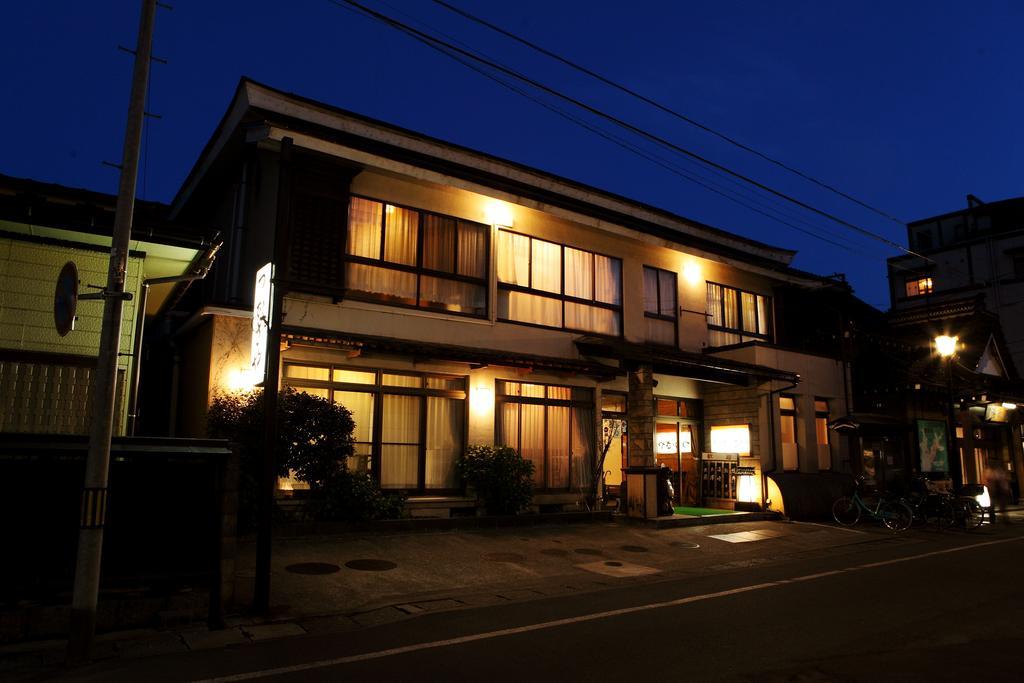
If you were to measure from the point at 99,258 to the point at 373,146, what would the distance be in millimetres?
5694

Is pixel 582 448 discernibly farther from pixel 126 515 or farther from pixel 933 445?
pixel 933 445

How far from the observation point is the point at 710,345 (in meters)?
21.2

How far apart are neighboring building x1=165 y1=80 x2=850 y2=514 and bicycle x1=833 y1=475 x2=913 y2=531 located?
2.09m

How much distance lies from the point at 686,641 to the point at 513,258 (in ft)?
38.2

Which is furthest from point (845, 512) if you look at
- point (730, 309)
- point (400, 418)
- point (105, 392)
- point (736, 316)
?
point (105, 392)

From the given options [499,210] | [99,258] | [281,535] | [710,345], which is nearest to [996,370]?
[710,345]

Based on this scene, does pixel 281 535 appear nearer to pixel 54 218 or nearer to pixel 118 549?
pixel 118 549

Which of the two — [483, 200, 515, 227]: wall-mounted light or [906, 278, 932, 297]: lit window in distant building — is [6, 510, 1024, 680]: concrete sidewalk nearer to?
[483, 200, 515, 227]: wall-mounted light

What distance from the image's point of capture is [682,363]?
17.4 m

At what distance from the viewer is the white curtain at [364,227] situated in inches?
572

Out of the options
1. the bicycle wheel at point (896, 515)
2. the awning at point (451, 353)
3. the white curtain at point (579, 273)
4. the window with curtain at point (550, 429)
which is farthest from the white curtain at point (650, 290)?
the bicycle wheel at point (896, 515)

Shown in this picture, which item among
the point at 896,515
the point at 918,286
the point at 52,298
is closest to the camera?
the point at 52,298

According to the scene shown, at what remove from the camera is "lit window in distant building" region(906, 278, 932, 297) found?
4484cm

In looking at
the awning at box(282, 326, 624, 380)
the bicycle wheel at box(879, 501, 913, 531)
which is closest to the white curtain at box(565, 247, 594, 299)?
the awning at box(282, 326, 624, 380)
